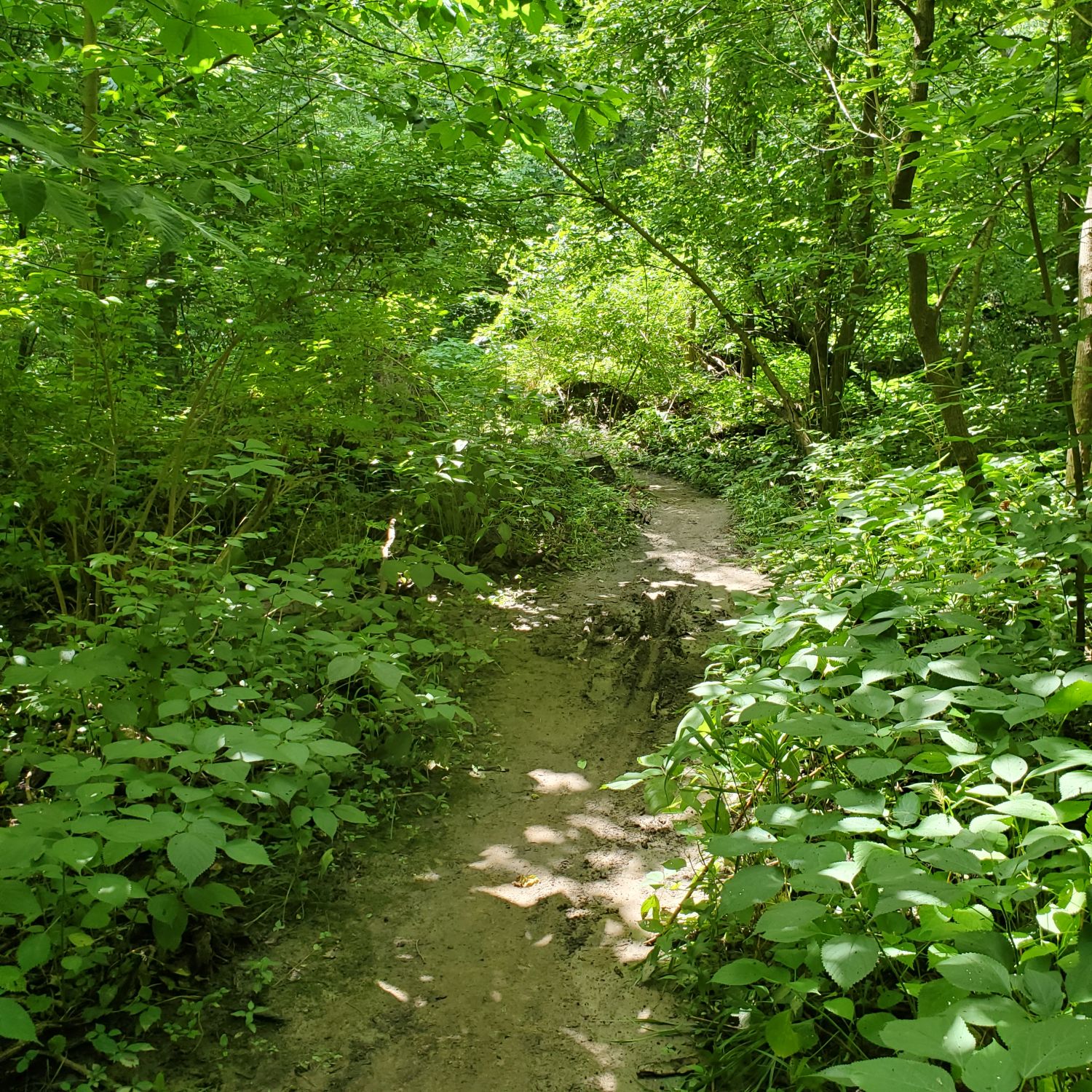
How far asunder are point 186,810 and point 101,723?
36.8 inches

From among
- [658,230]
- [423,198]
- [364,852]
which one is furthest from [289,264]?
[658,230]

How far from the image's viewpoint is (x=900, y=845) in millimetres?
1827

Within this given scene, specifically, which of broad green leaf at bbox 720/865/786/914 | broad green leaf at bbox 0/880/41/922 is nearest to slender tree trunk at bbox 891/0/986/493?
broad green leaf at bbox 720/865/786/914

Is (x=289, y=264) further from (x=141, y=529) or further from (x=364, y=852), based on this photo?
(x=364, y=852)

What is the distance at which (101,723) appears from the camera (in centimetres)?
271

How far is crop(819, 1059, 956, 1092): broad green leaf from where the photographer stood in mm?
980

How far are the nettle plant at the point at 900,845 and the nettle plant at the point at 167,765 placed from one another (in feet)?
3.77

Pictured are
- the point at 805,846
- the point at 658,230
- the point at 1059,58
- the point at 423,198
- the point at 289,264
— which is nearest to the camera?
the point at 805,846

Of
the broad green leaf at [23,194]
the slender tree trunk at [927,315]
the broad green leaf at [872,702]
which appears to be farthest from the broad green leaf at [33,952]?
the slender tree trunk at [927,315]

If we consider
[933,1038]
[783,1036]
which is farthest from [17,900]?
[933,1038]

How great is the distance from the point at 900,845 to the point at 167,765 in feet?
7.26

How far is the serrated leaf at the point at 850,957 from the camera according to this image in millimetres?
1408

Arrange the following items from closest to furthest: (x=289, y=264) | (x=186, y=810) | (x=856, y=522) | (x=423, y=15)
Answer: (x=186, y=810) → (x=423, y=15) → (x=856, y=522) → (x=289, y=264)

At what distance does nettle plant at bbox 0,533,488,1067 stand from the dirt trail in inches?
12.4
